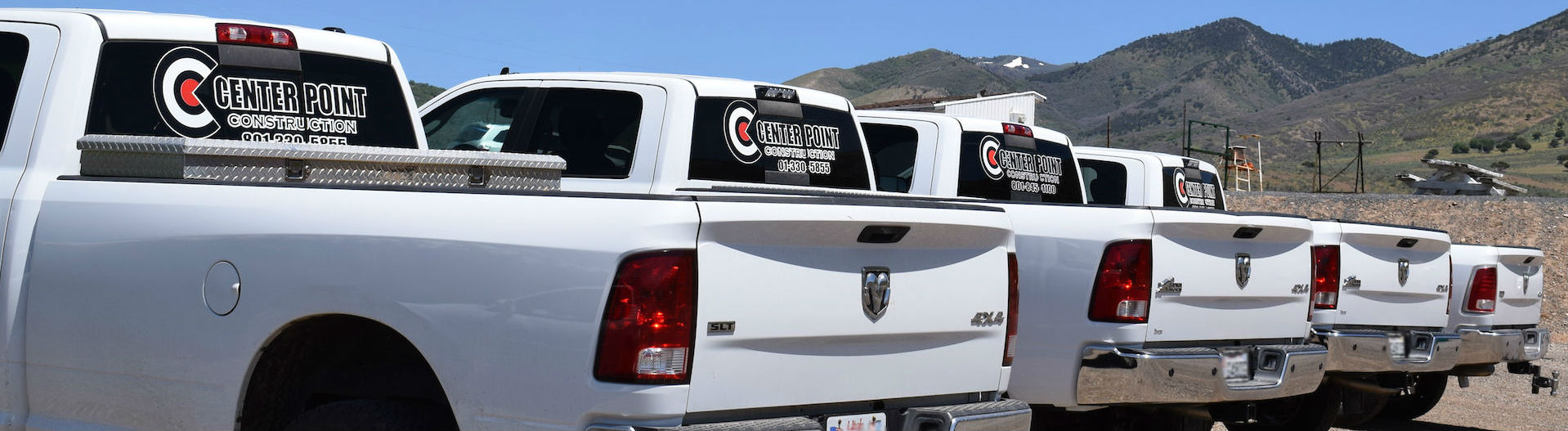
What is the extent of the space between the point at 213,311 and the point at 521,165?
1.62 meters

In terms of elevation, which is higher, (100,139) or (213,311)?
(100,139)

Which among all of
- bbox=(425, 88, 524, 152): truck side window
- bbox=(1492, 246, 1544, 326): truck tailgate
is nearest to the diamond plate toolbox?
bbox=(425, 88, 524, 152): truck side window

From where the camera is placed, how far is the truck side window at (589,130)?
23.7ft

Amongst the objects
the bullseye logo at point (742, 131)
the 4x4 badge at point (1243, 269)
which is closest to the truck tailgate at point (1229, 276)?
the 4x4 badge at point (1243, 269)

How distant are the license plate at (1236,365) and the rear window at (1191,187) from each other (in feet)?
14.8

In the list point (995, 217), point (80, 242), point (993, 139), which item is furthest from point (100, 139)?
point (993, 139)

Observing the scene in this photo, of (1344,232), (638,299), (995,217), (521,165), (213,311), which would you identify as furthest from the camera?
(1344,232)

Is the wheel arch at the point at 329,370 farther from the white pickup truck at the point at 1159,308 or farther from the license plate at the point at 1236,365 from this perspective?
the license plate at the point at 1236,365

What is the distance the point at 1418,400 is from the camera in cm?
1169

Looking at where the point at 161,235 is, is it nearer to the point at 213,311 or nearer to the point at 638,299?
the point at 213,311

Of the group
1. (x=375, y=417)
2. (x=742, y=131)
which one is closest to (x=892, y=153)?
(x=742, y=131)

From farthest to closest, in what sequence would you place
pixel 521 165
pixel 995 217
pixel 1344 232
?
pixel 1344 232, pixel 521 165, pixel 995 217

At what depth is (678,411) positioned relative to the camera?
3.62 metres

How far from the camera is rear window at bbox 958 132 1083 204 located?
9328 millimetres
